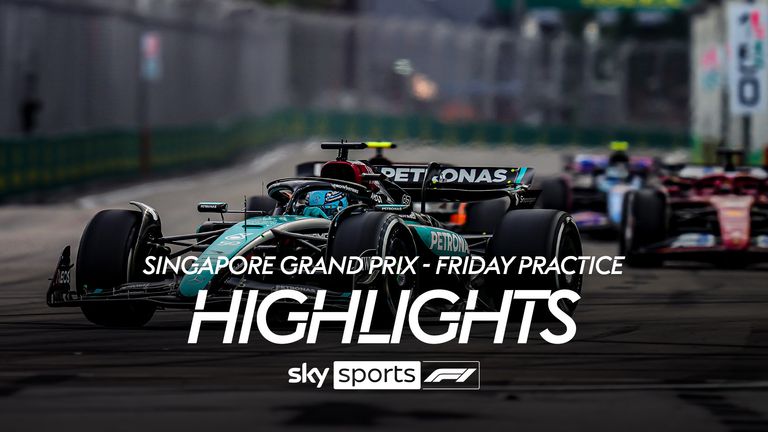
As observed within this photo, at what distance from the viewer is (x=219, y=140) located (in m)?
48.8

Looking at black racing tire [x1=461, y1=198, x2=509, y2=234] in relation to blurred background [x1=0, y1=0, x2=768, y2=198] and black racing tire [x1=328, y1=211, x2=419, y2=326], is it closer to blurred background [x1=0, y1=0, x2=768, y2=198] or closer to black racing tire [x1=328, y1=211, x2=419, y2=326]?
black racing tire [x1=328, y1=211, x2=419, y2=326]

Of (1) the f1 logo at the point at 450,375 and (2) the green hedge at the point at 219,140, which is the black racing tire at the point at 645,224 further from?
(2) the green hedge at the point at 219,140

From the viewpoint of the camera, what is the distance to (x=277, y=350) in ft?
38.0

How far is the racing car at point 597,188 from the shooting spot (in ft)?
79.2

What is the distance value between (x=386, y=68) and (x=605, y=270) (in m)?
48.6

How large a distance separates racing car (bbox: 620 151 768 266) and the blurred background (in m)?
14.8

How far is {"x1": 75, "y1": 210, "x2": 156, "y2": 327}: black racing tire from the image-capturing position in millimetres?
12758

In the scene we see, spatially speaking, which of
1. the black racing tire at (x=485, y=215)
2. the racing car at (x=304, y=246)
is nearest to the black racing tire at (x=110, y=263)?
the racing car at (x=304, y=246)

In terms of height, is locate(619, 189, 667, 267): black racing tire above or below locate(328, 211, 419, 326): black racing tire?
below

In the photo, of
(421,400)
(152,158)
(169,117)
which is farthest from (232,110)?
(421,400)

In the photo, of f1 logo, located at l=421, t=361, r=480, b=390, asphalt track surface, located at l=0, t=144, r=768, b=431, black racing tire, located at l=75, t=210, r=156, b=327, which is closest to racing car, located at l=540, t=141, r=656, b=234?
asphalt track surface, located at l=0, t=144, r=768, b=431

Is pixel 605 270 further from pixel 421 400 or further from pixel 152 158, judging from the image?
pixel 152 158

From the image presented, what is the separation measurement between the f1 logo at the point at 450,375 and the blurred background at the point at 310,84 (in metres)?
21.9

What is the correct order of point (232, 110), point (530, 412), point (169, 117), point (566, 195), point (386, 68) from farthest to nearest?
point (386, 68) → point (232, 110) → point (169, 117) → point (566, 195) → point (530, 412)
